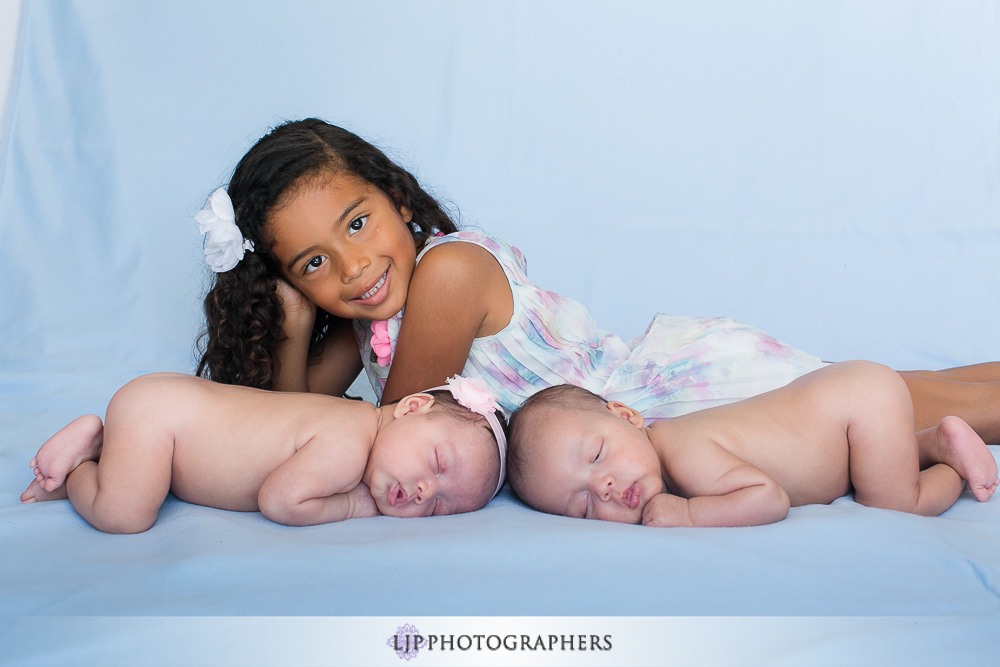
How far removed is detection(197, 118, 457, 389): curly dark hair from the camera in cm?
172

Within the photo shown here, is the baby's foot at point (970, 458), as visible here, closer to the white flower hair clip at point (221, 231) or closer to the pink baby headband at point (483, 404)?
the pink baby headband at point (483, 404)

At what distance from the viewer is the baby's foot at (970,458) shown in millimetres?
1446

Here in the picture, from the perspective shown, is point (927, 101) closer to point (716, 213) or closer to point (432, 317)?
point (716, 213)

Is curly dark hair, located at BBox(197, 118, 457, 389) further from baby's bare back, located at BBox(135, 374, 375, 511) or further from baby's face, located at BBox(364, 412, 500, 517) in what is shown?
baby's face, located at BBox(364, 412, 500, 517)

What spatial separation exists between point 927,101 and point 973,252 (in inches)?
24.2

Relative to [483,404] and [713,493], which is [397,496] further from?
[713,493]

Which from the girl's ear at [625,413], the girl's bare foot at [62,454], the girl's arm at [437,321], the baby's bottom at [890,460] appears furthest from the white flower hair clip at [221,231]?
the baby's bottom at [890,460]

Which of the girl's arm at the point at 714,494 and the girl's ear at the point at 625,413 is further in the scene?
the girl's ear at the point at 625,413

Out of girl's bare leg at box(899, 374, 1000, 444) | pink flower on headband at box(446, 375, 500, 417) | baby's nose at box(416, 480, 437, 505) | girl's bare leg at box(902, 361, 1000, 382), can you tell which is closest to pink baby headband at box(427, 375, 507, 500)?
pink flower on headband at box(446, 375, 500, 417)

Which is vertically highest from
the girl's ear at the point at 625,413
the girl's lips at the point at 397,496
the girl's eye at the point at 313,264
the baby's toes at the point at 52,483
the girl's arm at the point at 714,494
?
the girl's eye at the point at 313,264

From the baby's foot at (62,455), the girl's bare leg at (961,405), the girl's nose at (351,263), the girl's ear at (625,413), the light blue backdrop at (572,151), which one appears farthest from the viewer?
the light blue backdrop at (572,151)

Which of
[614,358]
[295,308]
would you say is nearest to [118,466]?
[295,308]

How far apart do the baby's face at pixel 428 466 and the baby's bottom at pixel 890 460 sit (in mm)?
619

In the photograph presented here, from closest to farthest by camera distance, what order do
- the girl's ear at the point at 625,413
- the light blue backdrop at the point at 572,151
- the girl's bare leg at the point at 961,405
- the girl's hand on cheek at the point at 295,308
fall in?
the girl's ear at the point at 625,413, the girl's bare leg at the point at 961,405, the girl's hand on cheek at the point at 295,308, the light blue backdrop at the point at 572,151
